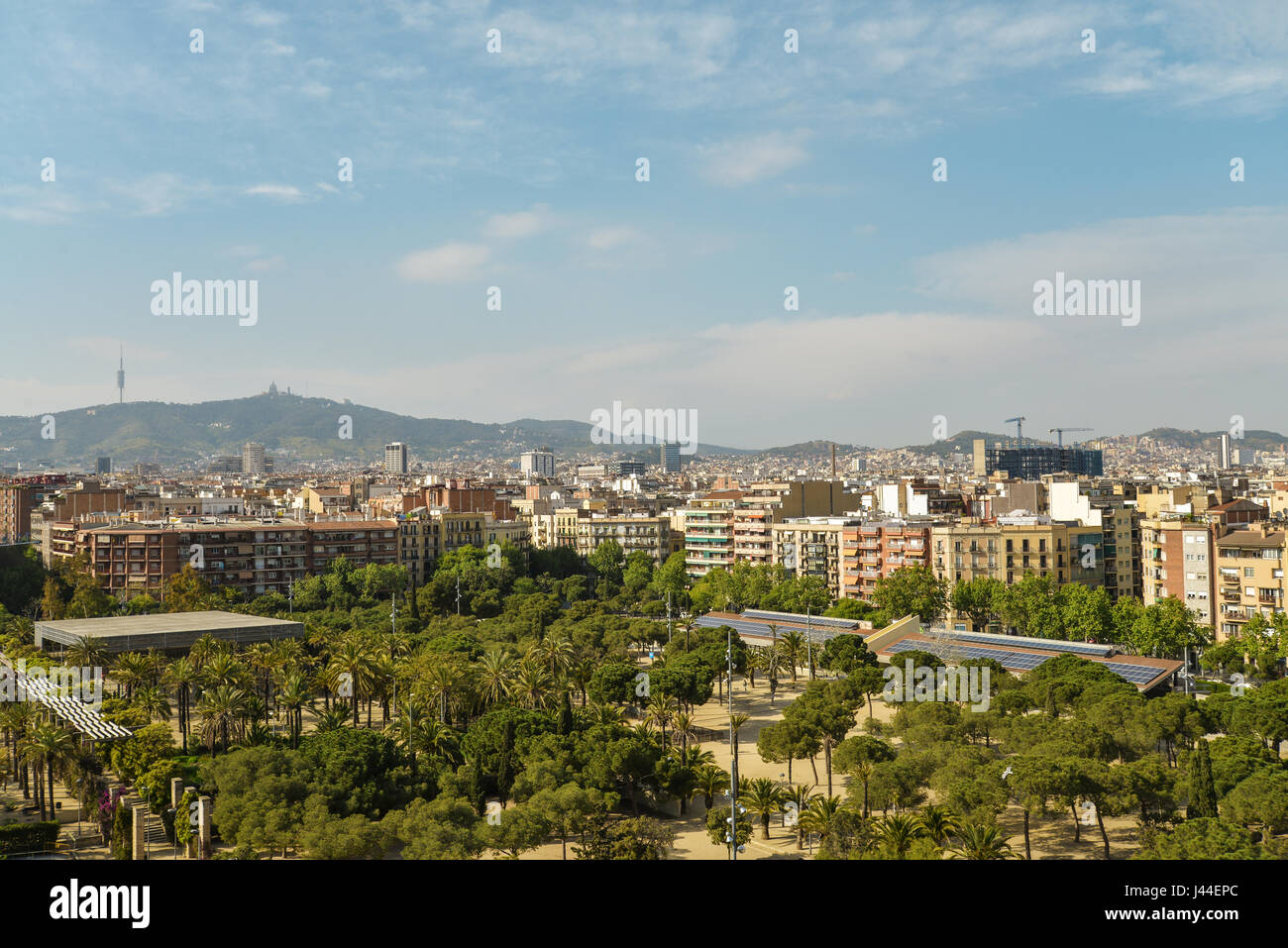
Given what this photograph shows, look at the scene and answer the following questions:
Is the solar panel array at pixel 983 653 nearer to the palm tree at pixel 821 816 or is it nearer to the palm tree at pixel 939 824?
the palm tree at pixel 821 816

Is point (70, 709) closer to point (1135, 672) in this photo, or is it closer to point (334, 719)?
point (334, 719)

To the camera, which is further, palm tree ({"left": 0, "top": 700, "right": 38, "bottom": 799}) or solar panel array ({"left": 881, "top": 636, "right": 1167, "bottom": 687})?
solar panel array ({"left": 881, "top": 636, "right": 1167, "bottom": 687})

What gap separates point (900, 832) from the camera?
22.6 m

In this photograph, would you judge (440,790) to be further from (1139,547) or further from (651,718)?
(1139,547)

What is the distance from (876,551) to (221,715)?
48188 mm

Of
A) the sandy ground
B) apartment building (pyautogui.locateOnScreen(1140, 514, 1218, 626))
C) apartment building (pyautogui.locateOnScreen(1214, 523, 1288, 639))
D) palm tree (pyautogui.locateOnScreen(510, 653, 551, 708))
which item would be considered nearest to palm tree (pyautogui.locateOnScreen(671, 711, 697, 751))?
the sandy ground

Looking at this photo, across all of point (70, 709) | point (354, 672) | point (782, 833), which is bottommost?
point (782, 833)

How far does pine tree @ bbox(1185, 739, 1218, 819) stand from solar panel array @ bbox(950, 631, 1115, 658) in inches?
937

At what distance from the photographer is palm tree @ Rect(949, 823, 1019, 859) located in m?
21.7

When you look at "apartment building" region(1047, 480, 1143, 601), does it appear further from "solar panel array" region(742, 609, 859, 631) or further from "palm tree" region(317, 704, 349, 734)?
"palm tree" region(317, 704, 349, 734)

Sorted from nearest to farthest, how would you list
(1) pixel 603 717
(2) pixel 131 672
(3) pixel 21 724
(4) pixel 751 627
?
(3) pixel 21 724 < (1) pixel 603 717 < (2) pixel 131 672 < (4) pixel 751 627

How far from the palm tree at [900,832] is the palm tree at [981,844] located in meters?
0.88

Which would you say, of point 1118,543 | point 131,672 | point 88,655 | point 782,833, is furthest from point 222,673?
point 1118,543

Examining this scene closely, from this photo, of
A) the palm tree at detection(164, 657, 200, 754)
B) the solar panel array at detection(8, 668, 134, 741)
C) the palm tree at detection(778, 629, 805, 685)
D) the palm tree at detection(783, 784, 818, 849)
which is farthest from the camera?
the palm tree at detection(778, 629, 805, 685)
